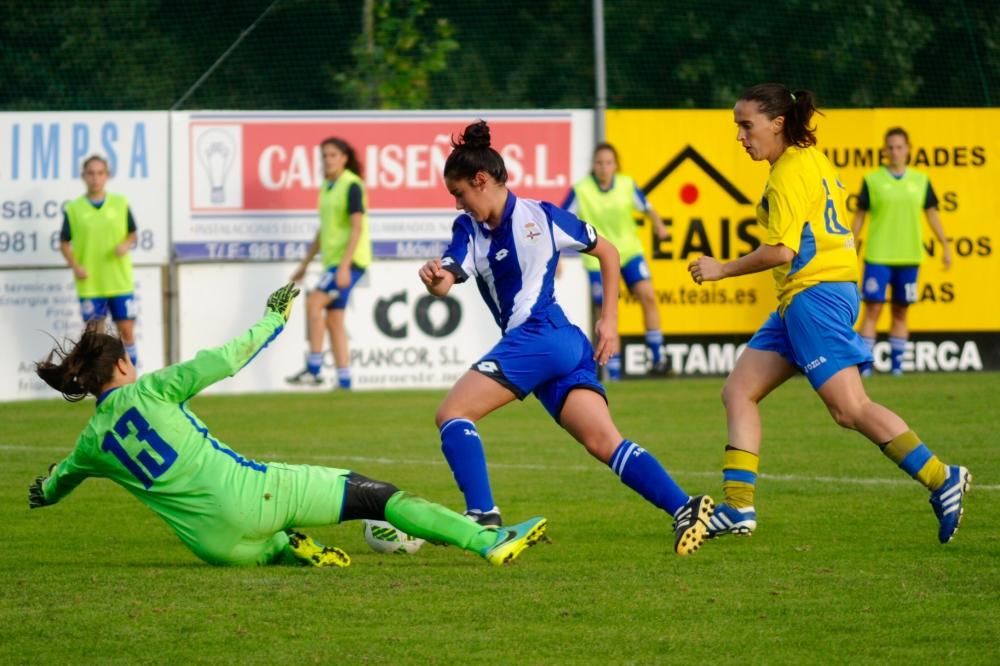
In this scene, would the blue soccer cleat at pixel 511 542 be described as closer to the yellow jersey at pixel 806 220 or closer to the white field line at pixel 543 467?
the yellow jersey at pixel 806 220

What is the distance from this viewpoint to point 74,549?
756 centimetres

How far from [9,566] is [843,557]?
3.33m

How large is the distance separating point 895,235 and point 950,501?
31.8 ft

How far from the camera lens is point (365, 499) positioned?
6598 millimetres

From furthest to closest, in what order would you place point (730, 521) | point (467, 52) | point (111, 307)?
point (467, 52) → point (111, 307) → point (730, 521)

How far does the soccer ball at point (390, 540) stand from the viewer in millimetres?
7301

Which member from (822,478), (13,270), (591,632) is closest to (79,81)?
(13,270)

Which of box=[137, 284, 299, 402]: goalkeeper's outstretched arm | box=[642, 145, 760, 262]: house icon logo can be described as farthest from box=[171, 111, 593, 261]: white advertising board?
box=[137, 284, 299, 402]: goalkeeper's outstretched arm

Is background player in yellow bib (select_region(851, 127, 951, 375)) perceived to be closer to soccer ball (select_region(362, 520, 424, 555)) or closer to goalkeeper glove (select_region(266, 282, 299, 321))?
soccer ball (select_region(362, 520, 424, 555))

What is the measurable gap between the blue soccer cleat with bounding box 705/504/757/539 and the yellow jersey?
884 millimetres

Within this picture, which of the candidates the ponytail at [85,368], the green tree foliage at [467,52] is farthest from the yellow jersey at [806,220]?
the green tree foliage at [467,52]

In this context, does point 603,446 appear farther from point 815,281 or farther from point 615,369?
point 615,369

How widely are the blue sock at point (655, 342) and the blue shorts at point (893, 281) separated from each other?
1.99 meters

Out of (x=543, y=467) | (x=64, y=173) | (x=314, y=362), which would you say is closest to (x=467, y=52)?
(x=64, y=173)
